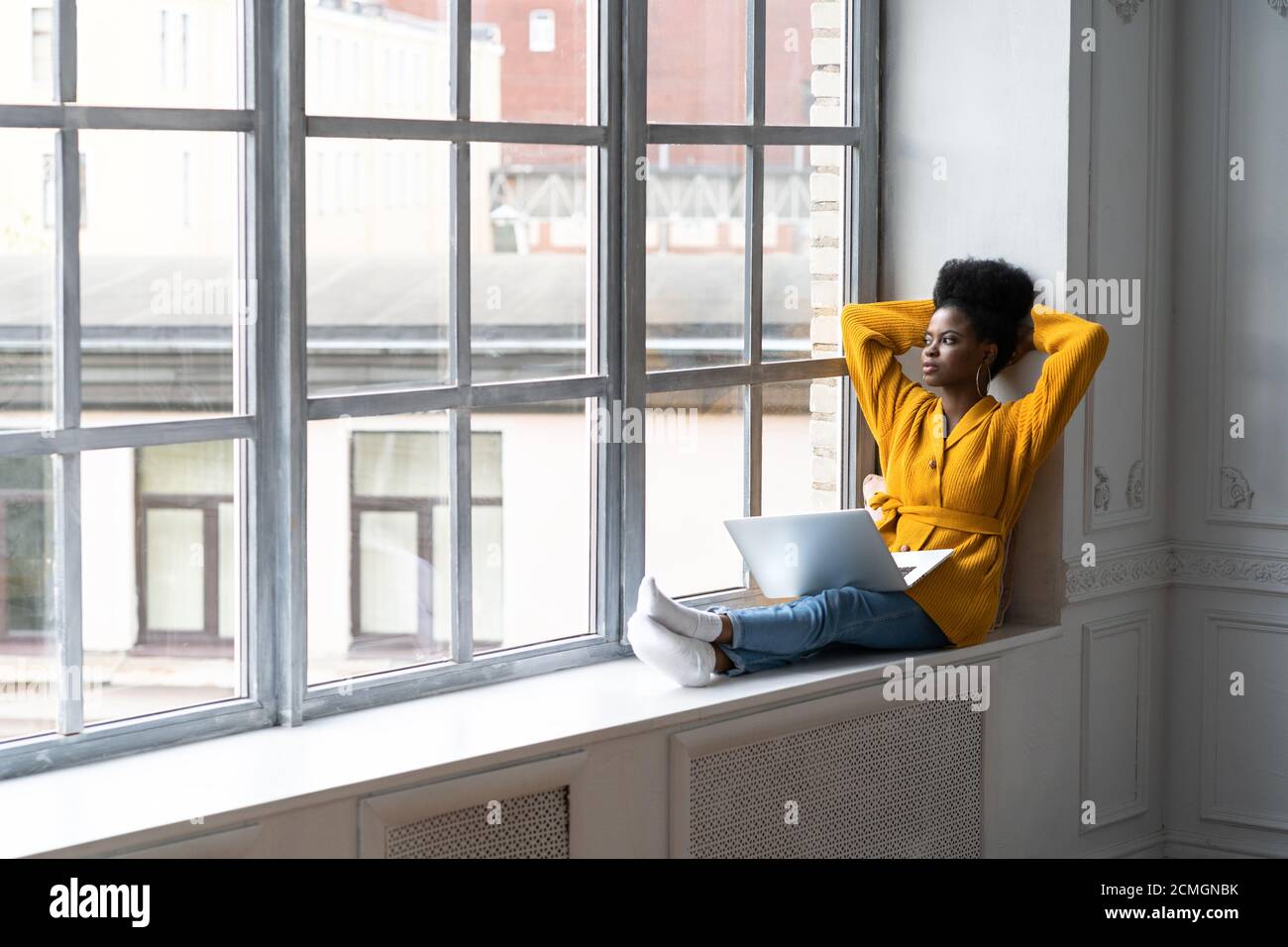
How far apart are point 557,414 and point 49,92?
111 centimetres

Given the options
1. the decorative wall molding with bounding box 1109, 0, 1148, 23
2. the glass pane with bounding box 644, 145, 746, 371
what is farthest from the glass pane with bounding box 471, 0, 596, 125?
the decorative wall molding with bounding box 1109, 0, 1148, 23

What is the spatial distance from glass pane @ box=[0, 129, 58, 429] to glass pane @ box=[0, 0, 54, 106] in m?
0.02

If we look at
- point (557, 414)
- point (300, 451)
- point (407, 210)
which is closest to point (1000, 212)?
point (557, 414)

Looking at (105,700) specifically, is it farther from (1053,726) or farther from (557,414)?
(1053,726)

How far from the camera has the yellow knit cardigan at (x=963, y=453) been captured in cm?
309

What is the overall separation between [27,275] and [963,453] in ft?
6.02

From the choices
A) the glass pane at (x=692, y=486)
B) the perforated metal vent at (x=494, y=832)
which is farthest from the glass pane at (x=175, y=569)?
the glass pane at (x=692, y=486)

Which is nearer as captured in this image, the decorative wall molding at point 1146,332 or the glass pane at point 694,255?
the glass pane at point 694,255

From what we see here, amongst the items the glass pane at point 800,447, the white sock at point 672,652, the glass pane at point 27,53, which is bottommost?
the white sock at point 672,652

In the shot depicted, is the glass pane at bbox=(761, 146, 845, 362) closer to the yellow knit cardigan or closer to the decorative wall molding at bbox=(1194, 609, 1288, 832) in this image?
the yellow knit cardigan

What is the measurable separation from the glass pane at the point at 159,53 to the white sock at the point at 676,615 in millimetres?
1110

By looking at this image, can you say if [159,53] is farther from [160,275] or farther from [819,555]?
[819,555]

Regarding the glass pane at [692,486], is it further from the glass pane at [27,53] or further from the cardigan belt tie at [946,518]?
the glass pane at [27,53]

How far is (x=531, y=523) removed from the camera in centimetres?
298
